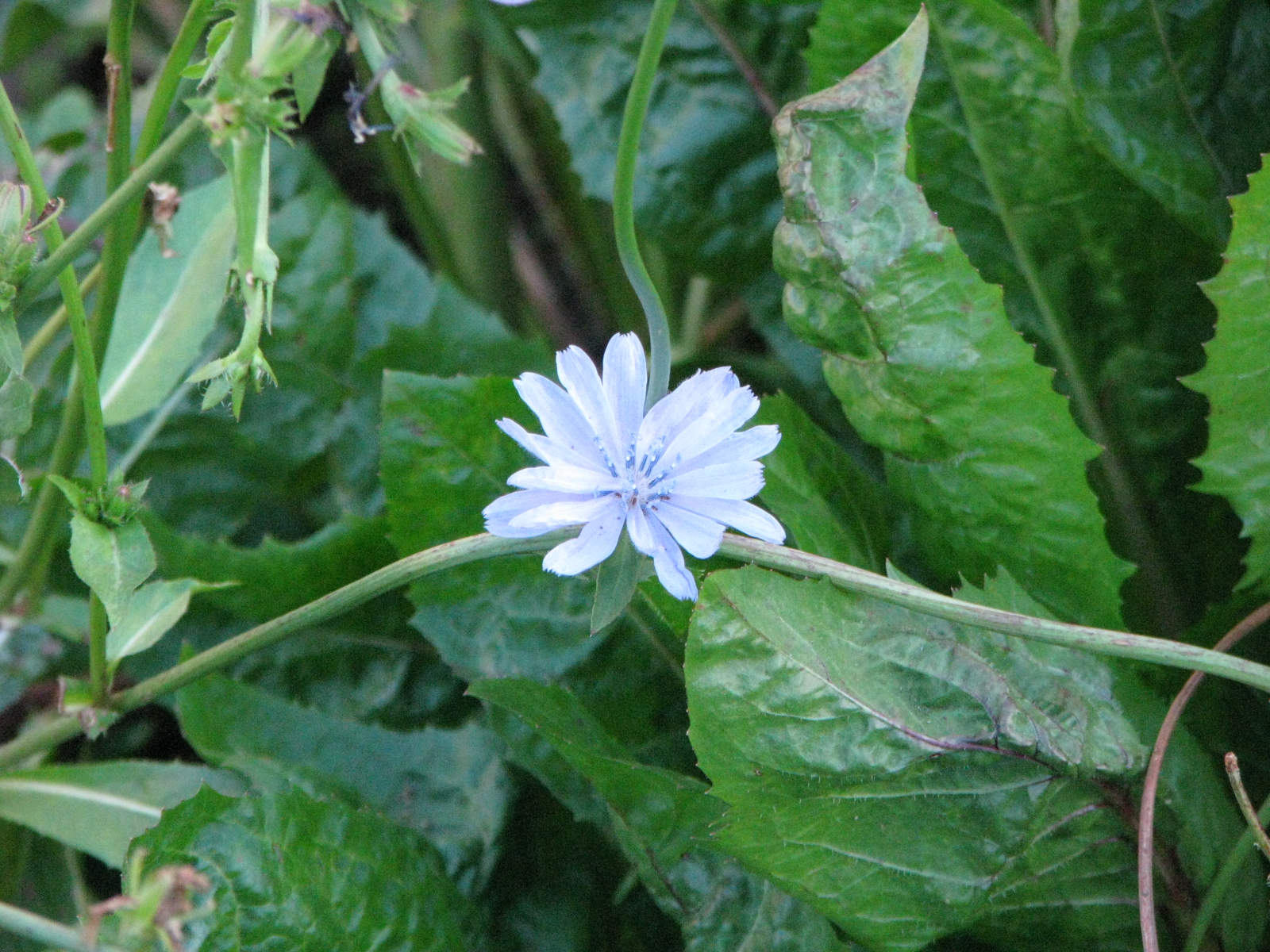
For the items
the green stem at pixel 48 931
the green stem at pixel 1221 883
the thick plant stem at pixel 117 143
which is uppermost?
the thick plant stem at pixel 117 143

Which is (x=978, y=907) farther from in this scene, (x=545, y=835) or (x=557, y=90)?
(x=557, y=90)

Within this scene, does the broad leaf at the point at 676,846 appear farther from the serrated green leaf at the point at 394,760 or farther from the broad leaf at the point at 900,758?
the serrated green leaf at the point at 394,760

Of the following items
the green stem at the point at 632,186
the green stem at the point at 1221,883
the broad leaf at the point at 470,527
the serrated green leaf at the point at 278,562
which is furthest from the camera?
the serrated green leaf at the point at 278,562

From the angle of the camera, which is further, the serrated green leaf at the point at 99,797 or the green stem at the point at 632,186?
the serrated green leaf at the point at 99,797

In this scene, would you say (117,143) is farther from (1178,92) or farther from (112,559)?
(1178,92)

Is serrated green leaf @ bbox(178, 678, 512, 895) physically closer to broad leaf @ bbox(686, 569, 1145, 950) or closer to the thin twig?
broad leaf @ bbox(686, 569, 1145, 950)

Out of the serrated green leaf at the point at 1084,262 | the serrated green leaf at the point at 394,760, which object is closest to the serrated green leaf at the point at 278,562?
the serrated green leaf at the point at 394,760

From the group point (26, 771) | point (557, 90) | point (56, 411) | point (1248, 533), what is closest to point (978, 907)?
point (1248, 533)

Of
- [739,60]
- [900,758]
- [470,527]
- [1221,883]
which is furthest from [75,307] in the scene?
[1221,883]
